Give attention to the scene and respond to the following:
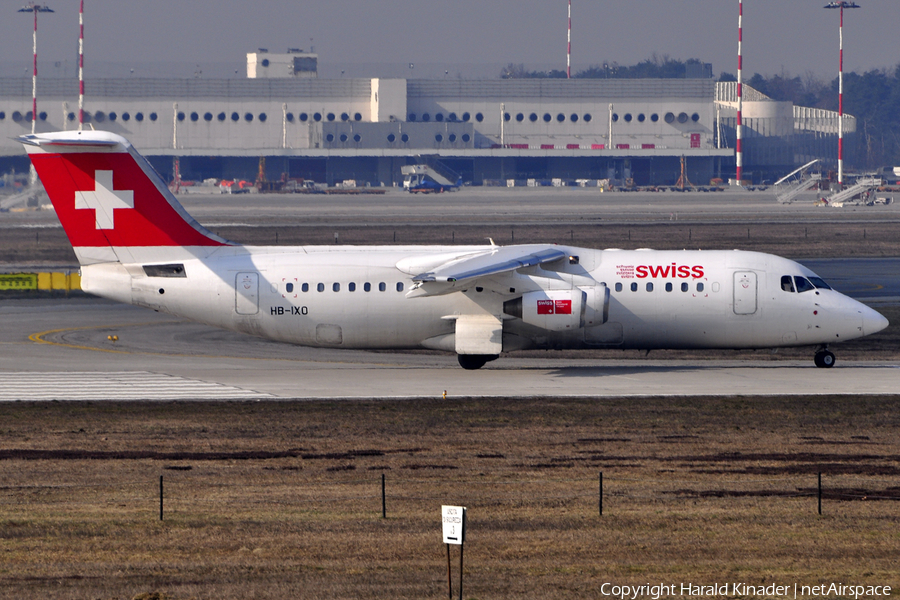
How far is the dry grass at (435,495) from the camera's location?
1488cm

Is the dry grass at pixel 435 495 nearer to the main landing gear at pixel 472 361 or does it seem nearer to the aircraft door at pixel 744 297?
the aircraft door at pixel 744 297

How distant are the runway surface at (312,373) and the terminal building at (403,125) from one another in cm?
11264

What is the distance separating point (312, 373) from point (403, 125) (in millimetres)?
124042

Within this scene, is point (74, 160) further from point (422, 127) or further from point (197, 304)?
point (422, 127)

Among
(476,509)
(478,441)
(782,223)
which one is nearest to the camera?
(476,509)

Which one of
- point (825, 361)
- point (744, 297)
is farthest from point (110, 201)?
point (825, 361)

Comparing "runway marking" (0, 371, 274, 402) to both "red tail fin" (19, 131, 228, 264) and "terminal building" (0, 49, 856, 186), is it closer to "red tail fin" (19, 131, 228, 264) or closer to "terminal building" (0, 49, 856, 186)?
"red tail fin" (19, 131, 228, 264)

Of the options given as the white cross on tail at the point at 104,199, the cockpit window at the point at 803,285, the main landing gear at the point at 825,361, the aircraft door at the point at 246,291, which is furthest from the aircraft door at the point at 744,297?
the white cross on tail at the point at 104,199

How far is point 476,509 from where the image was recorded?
18.1m

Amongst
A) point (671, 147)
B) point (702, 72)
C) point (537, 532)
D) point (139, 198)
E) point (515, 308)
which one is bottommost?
point (537, 532)

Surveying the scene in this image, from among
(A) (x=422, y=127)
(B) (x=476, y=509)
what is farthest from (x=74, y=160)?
(A) (x=422, y=127)

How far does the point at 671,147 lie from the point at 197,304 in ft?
433

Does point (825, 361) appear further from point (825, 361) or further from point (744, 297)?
point (744, 297)

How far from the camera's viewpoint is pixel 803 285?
34.0 m
